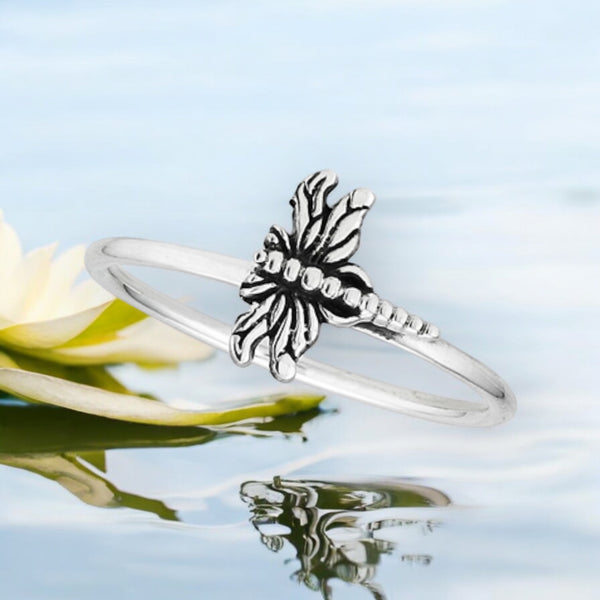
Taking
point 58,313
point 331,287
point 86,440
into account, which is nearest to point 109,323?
point 58,313

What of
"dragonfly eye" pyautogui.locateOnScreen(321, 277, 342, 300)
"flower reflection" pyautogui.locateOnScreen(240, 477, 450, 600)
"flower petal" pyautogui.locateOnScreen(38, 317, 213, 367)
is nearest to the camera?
"flower reflection" pyautogui.locateOnScreen(240, 477, 450, 600)

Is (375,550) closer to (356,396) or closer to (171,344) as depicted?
(356,396)

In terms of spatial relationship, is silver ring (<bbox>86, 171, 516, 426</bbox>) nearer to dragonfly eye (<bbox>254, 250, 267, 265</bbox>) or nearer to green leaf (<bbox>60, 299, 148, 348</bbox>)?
dragonfly eye (<bbox>254, 250, 267, 265</bbox>)

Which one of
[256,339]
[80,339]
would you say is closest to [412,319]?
[256,339]

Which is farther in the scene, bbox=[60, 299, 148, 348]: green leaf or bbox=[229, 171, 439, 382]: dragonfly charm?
bbox=[60, 299, 148, 348]: green leaf

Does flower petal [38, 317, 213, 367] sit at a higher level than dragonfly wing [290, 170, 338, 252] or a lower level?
lower

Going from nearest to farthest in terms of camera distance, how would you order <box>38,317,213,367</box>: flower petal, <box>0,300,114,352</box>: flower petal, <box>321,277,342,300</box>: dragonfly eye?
<box>321,277,342,300</box>: dragonfly eye < <box>0,300,114,352</box>: flower petal < <box>38,317,213,367</box>: flower petal

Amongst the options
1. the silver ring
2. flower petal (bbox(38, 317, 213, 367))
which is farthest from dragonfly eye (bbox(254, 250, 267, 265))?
flower petal (bbox(38, 317, 213, 367))
